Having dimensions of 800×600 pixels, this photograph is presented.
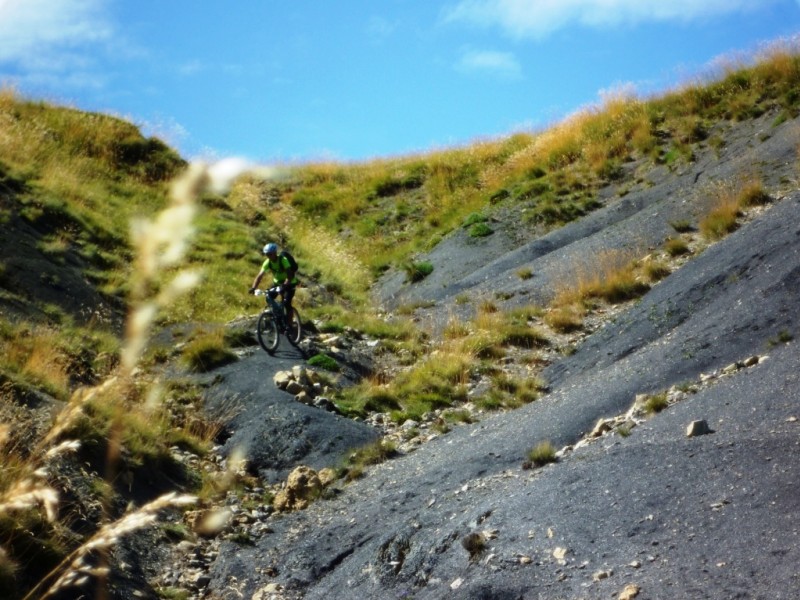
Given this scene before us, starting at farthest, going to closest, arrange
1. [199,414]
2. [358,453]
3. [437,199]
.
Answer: [437,199], [199,414], [358,453]

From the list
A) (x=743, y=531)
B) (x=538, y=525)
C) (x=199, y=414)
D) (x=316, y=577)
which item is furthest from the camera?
(x=199, y=414)

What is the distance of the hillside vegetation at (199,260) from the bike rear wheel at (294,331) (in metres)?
1.32

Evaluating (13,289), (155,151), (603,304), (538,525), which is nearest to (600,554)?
(538,525)

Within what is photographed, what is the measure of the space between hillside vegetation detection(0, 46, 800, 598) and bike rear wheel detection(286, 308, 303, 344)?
4.32ft

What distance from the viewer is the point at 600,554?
571cm

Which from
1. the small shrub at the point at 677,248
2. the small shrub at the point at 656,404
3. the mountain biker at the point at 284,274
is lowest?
the small shrub at the point at 656,404

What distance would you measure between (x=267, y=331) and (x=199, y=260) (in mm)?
6580

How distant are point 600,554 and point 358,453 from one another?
537 cm

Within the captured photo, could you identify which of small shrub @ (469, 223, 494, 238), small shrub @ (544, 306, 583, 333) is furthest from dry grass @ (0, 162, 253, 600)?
small shrub @ (469, 223, 494, 238)

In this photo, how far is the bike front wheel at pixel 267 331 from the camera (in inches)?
599

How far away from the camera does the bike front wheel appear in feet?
49.9

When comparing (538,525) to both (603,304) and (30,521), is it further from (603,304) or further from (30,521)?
(603,304)

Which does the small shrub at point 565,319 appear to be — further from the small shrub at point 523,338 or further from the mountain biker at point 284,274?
the mountain biker at point 284,274

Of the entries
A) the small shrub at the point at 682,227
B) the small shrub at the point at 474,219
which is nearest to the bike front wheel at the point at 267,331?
the small shrub at the point at 682,227
